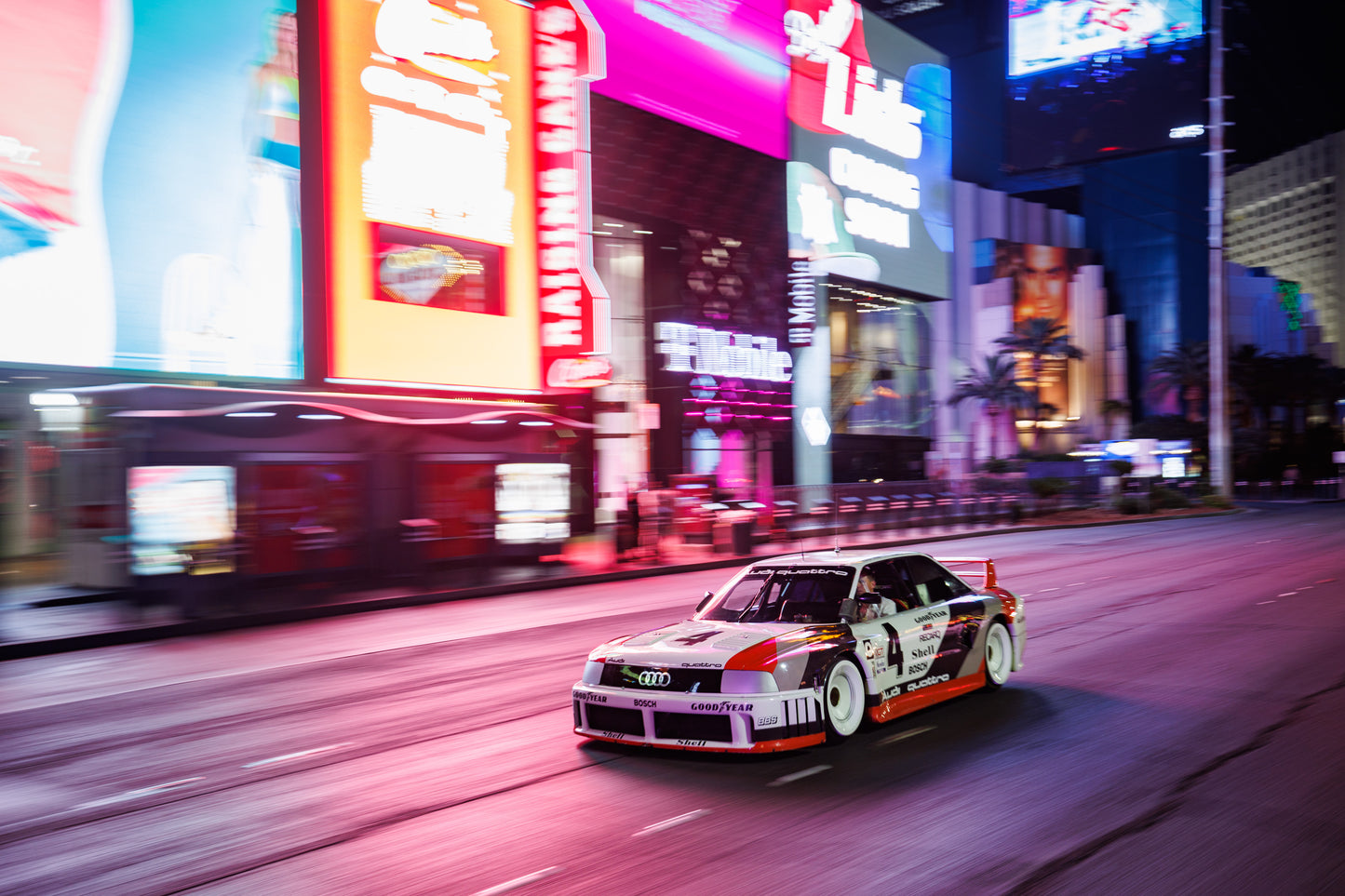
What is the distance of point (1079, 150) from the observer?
60656mm

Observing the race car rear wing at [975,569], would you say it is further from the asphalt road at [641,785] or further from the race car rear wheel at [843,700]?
the race car rear wheel at [843,700]

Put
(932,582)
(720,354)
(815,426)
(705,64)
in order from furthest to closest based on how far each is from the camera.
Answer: (815,426), (705,64), (720,354), (932,582)

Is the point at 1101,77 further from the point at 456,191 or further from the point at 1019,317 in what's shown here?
the point at 456,191

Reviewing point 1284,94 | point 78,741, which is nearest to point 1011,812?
point 78,741

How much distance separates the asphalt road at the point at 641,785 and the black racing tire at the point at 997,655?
6.6 inches

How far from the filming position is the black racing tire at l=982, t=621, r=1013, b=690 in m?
9.28

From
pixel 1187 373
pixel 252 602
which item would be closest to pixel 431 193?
pixel 252 602

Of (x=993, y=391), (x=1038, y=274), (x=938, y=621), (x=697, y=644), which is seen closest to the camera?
(x=697, y=644)

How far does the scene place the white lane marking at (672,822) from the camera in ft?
19.1

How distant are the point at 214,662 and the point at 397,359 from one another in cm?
1489

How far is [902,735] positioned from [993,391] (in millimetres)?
65727

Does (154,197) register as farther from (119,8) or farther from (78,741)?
(78,741)

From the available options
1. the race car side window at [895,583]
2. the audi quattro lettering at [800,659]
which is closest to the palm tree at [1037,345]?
the audi quattro lettering at [800,659]

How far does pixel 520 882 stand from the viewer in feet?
16.8
